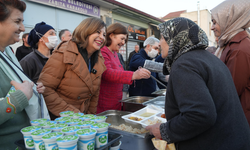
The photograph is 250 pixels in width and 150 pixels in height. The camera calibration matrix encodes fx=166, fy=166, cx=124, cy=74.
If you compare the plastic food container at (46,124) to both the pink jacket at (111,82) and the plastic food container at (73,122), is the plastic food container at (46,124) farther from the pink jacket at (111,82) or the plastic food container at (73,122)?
the pink jacket at (111,82)

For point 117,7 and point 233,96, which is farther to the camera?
point 117,7

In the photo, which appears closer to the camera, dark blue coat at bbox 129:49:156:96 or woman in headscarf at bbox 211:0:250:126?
woman in headscarf at bbox 211:0:250:126

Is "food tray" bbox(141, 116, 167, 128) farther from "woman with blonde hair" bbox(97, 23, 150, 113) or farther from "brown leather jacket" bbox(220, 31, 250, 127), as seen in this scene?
"brown leather jacket" bbox(220, 31, 250, 127)

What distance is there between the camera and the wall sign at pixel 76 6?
5.82 metres

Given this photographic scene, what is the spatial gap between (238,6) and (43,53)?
294 centimetres

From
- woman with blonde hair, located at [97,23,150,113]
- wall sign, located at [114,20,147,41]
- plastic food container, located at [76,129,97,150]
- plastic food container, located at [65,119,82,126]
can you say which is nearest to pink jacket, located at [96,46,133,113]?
woman with blonde hair, located at [97,23,150,113]

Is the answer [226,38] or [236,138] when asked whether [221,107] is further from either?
[226,38]

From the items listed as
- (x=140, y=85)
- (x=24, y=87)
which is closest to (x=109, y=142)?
(x=24, y=87)

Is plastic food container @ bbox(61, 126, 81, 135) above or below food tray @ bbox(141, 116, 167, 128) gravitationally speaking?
above

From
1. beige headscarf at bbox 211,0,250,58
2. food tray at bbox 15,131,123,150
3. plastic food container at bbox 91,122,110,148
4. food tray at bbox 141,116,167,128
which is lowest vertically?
food tray at bbox 141,116,167,128

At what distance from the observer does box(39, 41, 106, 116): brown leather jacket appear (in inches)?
69.8

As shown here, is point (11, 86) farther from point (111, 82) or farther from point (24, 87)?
point (111, 82)

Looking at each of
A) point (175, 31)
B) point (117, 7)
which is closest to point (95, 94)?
point (175, 31)

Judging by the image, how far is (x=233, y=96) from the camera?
1158 millimetres
